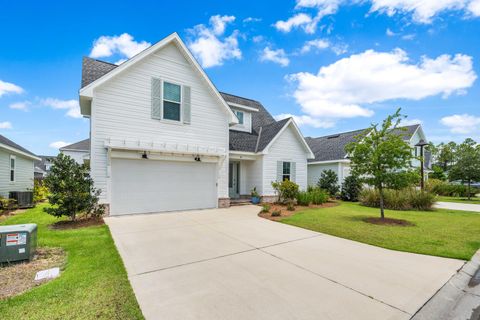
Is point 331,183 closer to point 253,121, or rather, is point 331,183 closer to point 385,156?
point 253,121

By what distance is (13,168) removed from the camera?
14.8 metres

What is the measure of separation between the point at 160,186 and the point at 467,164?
76.3 feet

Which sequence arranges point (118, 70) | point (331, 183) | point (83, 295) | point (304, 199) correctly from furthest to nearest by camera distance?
1. point (331, 183)
2. point (304, 199)
3. point (118, 70)
4. point (83, 295)

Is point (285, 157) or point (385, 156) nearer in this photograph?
point (385, 156)

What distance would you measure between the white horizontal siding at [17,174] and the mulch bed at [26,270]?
12.0 m

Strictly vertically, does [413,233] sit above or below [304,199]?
below

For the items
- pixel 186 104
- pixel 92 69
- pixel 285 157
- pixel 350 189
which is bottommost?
pixel 350 189

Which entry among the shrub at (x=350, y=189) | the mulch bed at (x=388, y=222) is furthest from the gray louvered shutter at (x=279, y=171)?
the mulch bed at (x=388, y=222)

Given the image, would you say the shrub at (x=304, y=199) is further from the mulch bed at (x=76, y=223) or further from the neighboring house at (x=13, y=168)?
the neighboring house at (x=13, y=168)

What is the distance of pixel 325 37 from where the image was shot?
502 inches

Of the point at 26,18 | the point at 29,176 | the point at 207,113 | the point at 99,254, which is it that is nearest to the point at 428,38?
the point at 207,113

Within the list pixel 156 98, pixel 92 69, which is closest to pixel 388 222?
pixel 156 98

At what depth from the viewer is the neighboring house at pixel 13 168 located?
515 inches

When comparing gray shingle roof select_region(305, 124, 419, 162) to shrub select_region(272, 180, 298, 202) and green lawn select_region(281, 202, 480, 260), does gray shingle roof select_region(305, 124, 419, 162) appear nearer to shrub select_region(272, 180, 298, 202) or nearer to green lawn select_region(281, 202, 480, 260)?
shrub select_region(272, 180, 298, 202)
